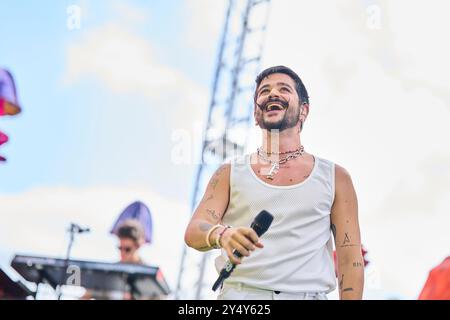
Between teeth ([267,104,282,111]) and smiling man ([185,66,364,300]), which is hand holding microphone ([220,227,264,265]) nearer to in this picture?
smiling man ([185,66,364,300])

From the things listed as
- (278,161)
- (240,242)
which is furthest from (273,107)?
(240,242)

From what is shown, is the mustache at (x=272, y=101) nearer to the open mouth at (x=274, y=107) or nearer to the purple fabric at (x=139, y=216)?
the open mouth at (x=274, y=107)

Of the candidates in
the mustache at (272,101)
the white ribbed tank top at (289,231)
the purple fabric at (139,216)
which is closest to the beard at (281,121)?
the mustache at (272,101)

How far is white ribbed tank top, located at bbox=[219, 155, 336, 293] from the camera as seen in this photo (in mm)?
1624

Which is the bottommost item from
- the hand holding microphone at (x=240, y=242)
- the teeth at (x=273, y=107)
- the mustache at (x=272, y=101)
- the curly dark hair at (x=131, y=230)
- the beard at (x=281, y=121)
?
the hand holding microphone at (x=240, y=242)

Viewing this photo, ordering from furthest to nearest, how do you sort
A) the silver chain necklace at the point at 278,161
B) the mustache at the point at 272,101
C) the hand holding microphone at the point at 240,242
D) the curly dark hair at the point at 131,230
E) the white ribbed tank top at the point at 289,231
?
the curly dark hair at the point at 131,230, the mustache at the point at 272,101, the silver chain necklace at the point at 278,161, the white ribbed tank top at the point at 289,231, the hand holding microphone at the point at 240,242

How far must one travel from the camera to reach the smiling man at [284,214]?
1628 millimetres

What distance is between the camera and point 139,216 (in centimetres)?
631

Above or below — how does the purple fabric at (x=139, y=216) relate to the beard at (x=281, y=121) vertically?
above
